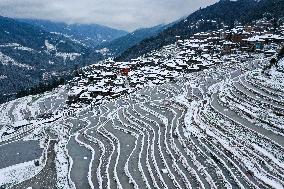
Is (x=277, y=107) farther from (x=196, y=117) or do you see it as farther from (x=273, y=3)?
(x=273, y=3)

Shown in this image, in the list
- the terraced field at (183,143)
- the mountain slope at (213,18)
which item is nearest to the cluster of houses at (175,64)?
the terraced field at (183,143)

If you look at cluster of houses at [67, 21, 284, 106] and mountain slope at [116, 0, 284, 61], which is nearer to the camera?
cluster of houses at [67, 21, 284, 106]

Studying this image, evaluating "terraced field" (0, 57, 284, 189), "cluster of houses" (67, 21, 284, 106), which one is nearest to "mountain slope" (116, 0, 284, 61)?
"cluster of houses" (67, 21, 284, 106)

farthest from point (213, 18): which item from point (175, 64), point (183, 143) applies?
point (183, 143)

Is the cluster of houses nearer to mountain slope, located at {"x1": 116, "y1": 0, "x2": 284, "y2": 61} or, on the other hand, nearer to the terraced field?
the terraced field

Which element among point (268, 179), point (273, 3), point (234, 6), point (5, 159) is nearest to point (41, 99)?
point (5, 159)

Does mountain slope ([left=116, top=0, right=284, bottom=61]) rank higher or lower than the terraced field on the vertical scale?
lower
